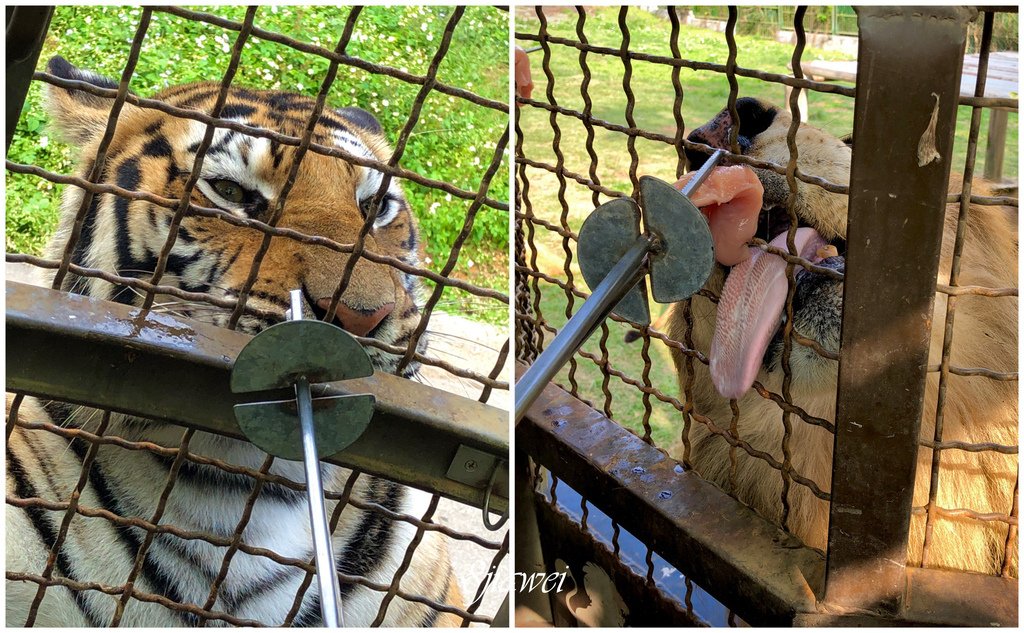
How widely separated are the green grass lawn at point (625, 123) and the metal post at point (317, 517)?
3303 mm

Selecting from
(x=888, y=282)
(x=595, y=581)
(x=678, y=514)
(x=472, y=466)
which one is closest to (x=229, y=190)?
(x=472, y=466)

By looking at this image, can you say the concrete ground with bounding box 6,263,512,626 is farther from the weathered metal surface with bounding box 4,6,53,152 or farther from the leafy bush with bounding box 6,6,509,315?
the weathered metal surface with bounding box 4,6,53,152

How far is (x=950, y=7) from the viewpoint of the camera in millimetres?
1094

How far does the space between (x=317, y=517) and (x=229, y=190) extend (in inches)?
54.4

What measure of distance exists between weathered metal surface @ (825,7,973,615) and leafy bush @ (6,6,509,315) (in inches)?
99.9

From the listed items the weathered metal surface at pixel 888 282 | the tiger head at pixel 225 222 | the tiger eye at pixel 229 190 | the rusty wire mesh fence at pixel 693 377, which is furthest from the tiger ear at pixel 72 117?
the weathered metal surface at pixel 888 282

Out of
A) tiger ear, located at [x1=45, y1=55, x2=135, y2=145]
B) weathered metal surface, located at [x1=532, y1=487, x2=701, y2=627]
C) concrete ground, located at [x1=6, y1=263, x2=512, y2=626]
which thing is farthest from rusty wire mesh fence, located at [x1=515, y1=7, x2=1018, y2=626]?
tiger ear, located at [x1=45, y1=55, x2=135, y2=145]

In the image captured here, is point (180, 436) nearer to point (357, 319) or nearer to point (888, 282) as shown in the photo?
point (357, 319)

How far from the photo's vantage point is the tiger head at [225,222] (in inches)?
76.3

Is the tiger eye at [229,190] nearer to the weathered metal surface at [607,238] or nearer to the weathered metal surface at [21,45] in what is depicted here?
the weathered metal surface at [21,45]

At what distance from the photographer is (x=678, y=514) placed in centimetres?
182

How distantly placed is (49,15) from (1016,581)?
179cm

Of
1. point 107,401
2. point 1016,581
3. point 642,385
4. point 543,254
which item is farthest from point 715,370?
point 543,254

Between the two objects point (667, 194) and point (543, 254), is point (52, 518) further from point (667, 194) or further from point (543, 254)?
point (543, 254)
